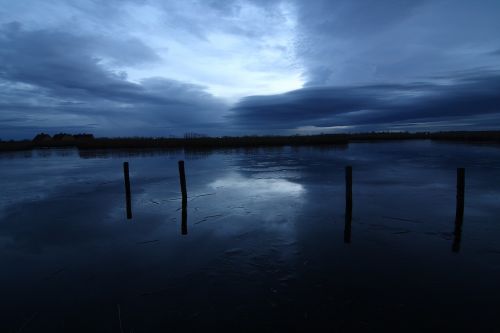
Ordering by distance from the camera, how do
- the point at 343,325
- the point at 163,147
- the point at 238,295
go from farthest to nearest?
the point at 163,147 < the point at 238,295 < the point at 343,325

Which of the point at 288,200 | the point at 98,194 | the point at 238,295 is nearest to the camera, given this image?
the point at 238,295

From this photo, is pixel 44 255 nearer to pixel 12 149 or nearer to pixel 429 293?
pixel 429 293

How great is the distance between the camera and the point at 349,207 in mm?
10148

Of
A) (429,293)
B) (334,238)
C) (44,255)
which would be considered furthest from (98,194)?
(429,293)

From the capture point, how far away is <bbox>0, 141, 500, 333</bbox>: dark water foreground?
16.6 ft

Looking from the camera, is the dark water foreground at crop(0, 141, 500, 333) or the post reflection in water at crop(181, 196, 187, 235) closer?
the dark water foreground at crop(0, 141, 500, 333)

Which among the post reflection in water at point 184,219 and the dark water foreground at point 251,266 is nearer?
the dark water foreground at point 251,266

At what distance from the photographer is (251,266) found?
6949 mm

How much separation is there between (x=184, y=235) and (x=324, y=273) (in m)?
4.68

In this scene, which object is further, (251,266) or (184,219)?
(184,219)

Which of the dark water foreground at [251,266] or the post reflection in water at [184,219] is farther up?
the post reflection in water at [184,219]

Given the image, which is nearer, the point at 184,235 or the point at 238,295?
the point at 238,295

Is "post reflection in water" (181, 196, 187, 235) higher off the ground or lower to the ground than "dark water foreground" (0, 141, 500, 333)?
higher

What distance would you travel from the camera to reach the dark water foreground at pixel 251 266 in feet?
16.6
